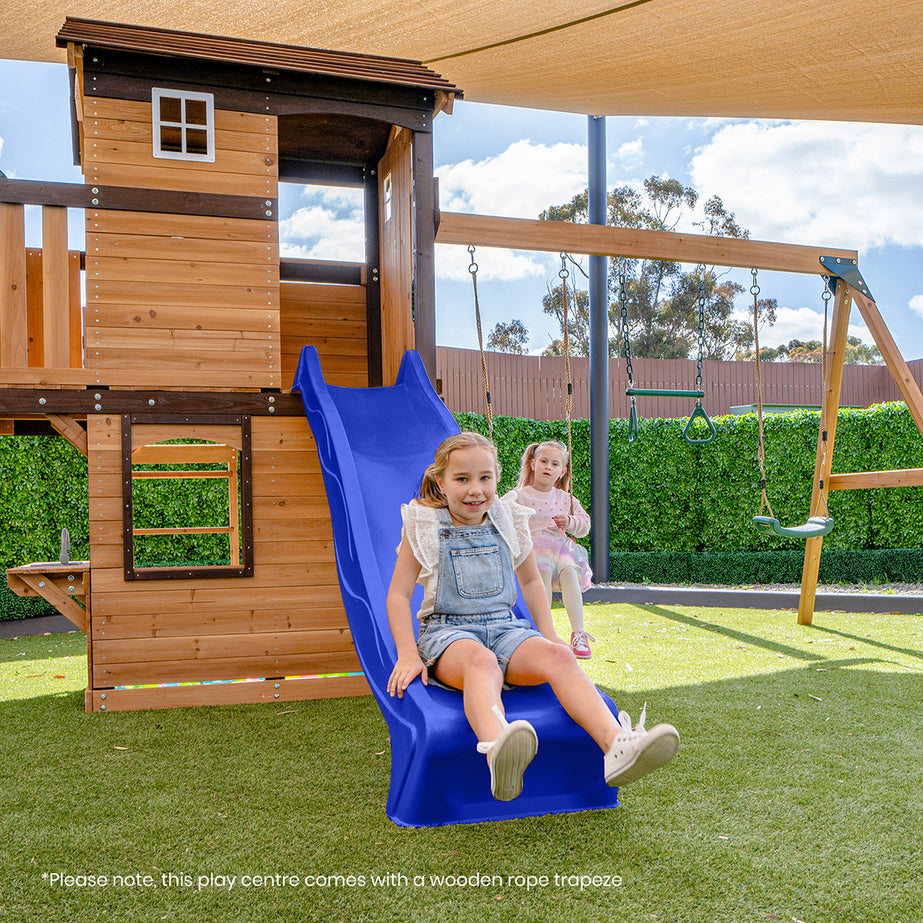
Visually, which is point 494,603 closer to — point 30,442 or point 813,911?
point 813,911

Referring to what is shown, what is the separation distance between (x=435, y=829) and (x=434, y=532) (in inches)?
39.5

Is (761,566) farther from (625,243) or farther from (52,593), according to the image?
(52,593)

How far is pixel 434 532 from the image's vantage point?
3152mm

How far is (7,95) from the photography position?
648 inches

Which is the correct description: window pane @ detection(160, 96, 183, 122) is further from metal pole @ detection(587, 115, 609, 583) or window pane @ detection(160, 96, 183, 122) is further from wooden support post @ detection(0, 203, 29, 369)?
metal pole @ detection(587, 115, 609, 583)

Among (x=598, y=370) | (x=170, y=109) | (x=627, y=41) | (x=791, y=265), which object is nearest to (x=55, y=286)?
(x=170, y=109)

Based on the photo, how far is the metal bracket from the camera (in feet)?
20.5

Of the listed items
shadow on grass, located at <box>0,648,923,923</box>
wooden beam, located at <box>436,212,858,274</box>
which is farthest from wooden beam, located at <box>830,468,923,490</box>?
shadow on grass, located at <box>0,648,923,923</box>

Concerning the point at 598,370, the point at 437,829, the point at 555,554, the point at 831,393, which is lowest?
the point at 437,829

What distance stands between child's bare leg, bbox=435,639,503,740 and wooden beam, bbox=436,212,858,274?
3143 millimetres

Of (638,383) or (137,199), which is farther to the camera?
(638,383)

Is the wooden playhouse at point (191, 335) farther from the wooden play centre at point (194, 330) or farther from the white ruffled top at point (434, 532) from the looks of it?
the white ruffled top at point (434, 532)

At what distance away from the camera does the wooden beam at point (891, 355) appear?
5.96 m

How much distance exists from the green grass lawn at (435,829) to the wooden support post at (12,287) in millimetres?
1950
